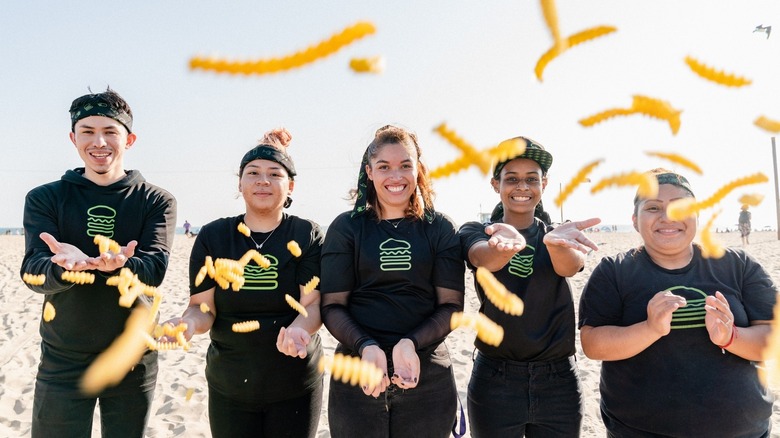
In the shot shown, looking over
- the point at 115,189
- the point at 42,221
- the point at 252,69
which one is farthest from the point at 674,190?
the point at 42,221

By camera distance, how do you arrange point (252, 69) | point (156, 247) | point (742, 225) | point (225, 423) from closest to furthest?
point (252, 69)
point (225, 423)
point (156, 247)
point (742, 225)

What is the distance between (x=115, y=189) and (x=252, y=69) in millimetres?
1227

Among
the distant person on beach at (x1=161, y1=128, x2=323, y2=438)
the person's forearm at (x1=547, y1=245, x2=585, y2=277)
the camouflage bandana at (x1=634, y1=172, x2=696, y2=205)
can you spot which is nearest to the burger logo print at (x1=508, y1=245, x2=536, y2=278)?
the person's forearm at (x1=547, y1=245, x2=585, y2=277)

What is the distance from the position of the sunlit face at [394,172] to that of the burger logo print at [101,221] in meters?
1.51

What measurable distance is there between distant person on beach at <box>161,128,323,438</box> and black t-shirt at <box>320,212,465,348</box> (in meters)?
0.27

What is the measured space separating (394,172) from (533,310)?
41.3 inches

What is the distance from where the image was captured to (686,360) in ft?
7.91

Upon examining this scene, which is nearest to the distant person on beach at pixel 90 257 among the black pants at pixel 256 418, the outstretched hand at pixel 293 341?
the black pants at pixel 256 418

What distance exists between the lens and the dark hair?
105 inches

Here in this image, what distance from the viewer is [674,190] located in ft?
8.34

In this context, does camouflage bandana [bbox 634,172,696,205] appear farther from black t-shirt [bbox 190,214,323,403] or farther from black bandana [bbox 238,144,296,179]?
black bandana [bbox 238,144,296,179]

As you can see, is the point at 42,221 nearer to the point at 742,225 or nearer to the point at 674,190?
the point at 674,190

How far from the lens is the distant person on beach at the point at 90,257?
8.72ft

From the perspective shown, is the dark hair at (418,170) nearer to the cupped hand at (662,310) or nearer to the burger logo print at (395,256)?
the burger logo print at (395,256)
